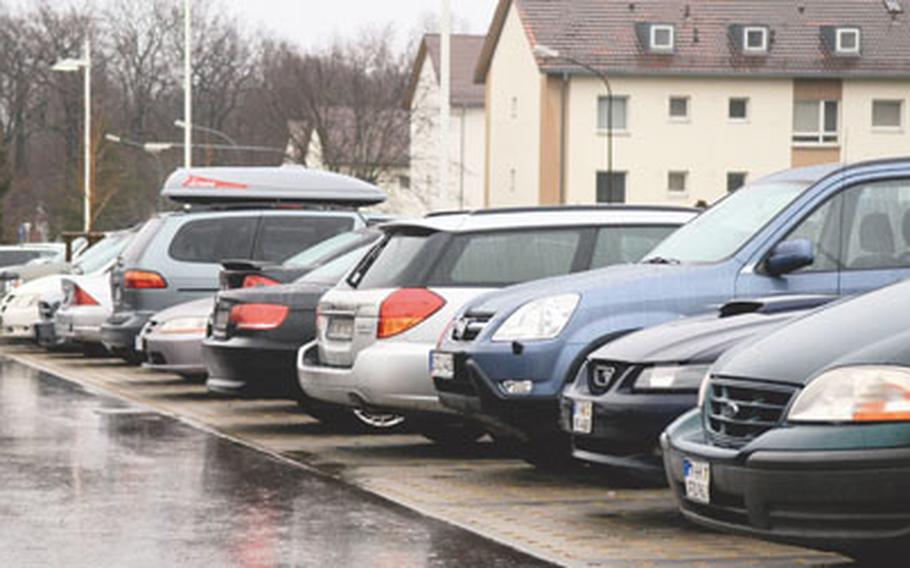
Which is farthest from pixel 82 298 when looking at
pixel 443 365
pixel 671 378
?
pixel 671 378

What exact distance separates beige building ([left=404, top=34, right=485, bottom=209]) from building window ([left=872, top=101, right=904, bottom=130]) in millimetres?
20369

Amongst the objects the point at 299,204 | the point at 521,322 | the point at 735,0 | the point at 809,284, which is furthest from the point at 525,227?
the point at 735,0

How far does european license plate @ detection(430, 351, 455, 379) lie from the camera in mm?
11688

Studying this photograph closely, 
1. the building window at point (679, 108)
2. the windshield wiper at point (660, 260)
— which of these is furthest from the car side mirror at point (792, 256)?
the building window at point (679, 108)

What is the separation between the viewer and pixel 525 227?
13.1m

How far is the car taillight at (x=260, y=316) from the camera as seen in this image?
1513 centimetres

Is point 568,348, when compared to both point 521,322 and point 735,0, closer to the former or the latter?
point 521,322

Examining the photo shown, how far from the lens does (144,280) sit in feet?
67.5

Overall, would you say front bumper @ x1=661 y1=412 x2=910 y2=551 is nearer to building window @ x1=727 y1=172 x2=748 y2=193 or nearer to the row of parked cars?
the row of parked cars

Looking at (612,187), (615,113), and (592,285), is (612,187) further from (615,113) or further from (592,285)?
(592,285)

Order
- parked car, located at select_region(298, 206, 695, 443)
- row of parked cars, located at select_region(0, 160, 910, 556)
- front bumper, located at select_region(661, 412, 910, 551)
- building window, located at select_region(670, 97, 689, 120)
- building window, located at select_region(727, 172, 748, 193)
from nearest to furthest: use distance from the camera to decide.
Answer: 1. front bumper, located at select_region(661, 412, 910, 551)
2. row of parked cars, located at select_region(0, 160, 910, 556)
3. parked car, located at select_region(298, 206, 695, 443)
4. building window, located at select_region(670, 97, 689, 120)
5. building window, located at select_region(727, 172, 748, 193)

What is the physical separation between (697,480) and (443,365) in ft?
14.5

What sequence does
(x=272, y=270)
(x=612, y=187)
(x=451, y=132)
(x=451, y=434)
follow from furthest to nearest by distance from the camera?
(x=451, y=132), (x=612, y=187), (x=272, y=270), (x=451, y=434)

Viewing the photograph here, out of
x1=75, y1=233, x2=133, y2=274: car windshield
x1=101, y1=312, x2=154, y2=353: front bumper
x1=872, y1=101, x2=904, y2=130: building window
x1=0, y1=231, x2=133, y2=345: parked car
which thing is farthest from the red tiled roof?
x1=101, y1=312, x2=154, y2=353: front bumper
